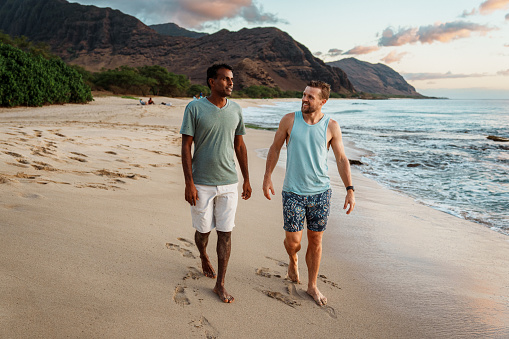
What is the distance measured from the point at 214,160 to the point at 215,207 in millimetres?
419

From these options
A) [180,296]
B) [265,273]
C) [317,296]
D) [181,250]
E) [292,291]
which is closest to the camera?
[180,296]

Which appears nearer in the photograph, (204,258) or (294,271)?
(204,258)

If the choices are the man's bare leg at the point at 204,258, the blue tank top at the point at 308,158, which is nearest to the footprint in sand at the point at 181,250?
the man's bare leg at the point at 204,258

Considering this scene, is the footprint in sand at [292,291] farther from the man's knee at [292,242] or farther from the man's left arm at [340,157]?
the man's left arm at [340,157]

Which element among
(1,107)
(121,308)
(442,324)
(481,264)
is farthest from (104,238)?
(1,107)

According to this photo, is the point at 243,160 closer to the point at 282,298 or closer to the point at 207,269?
the point at 207,269

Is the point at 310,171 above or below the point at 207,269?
above

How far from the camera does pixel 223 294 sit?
9.53 ft

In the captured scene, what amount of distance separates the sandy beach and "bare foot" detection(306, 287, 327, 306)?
52 mm

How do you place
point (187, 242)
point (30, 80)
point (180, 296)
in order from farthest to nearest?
point (30, 80)
point (187, 242)
point (180, 296)

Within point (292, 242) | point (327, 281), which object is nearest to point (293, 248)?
point (292, 242)

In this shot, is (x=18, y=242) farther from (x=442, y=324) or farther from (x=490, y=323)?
(x=490, y=323)

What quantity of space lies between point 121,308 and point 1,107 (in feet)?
74.2

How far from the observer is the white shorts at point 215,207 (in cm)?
302
